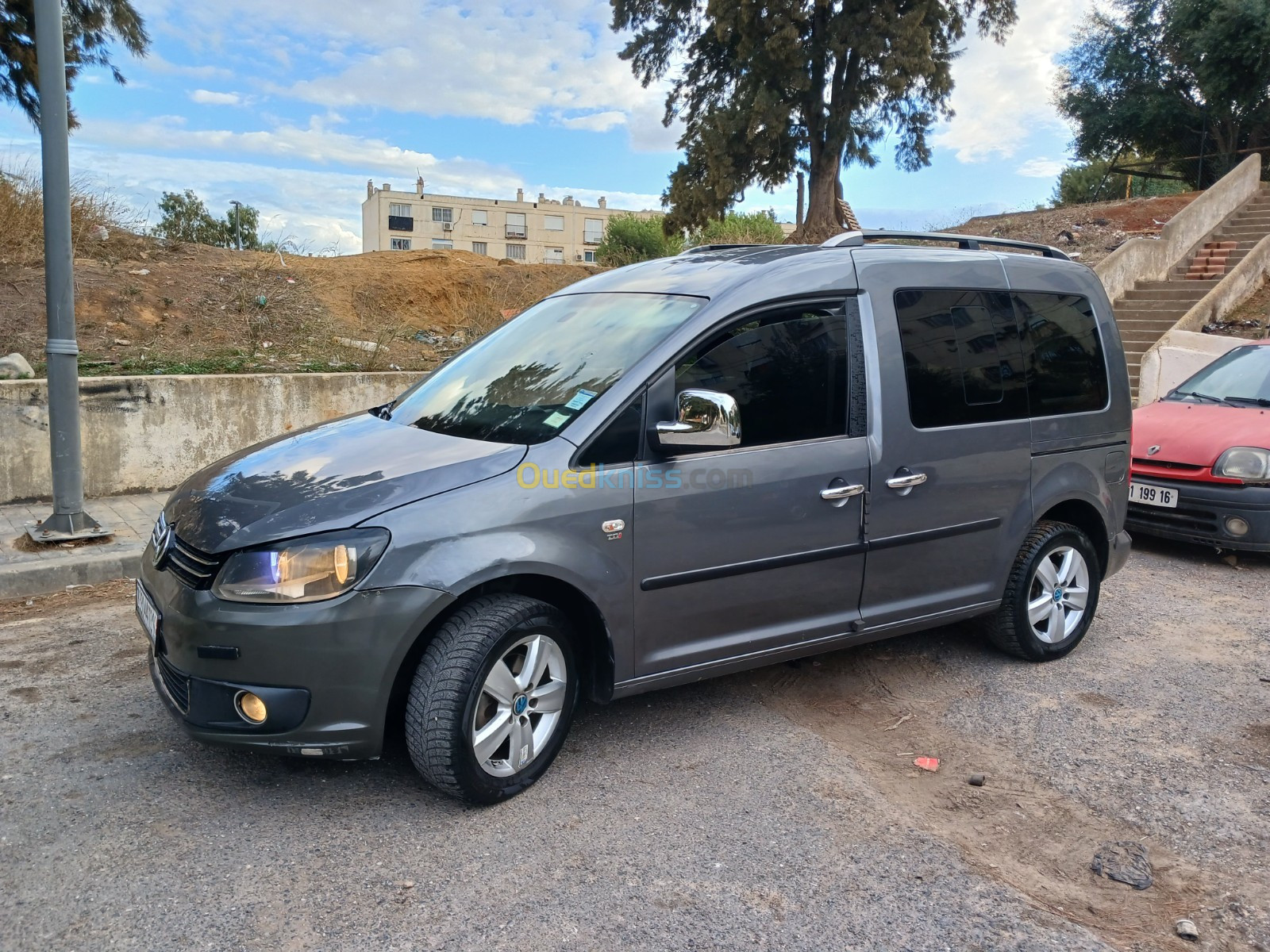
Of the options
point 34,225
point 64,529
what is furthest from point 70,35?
point 64,529

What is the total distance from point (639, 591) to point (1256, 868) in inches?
87.4

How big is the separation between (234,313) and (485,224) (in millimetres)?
92332

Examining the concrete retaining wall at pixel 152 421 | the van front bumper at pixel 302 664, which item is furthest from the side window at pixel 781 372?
the concrete retaining wall at pixel 152 421

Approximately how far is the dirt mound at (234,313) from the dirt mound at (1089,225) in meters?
11.8

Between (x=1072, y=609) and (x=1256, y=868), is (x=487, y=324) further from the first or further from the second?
(x=1256, y=868)

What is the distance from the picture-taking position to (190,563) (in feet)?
10.8

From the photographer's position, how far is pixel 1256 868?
10.2ft

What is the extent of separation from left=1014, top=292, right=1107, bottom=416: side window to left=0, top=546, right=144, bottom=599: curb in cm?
513

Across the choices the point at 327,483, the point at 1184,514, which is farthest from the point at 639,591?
the point at 1184,514

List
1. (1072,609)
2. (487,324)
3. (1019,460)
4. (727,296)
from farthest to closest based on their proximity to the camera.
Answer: (487,324) < (1072,609) < (1019,460) < (727,296)

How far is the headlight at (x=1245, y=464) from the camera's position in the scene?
6.63 m

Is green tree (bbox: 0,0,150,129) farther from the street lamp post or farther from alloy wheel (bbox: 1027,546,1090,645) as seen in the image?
alloy wheel (bbox: 1027,546,1090,645)

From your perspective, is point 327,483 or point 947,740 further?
point 947,740

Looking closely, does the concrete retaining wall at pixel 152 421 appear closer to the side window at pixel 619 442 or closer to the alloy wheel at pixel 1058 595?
the side window at pixel 619 442
